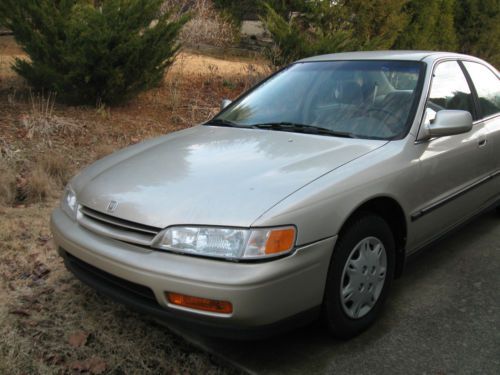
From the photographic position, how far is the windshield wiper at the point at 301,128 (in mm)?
3291

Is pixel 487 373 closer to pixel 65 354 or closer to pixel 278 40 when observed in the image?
pixel 65 354

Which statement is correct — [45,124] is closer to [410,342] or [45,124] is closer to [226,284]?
[226,284]

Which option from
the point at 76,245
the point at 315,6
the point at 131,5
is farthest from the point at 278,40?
the point at 76,245

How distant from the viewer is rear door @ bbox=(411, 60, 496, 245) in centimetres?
326

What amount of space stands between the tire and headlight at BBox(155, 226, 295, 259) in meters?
0.36

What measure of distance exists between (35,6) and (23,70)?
825mm

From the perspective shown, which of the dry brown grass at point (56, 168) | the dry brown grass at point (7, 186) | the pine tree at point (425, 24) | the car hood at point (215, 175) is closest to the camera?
the car hood at point (215, 175)

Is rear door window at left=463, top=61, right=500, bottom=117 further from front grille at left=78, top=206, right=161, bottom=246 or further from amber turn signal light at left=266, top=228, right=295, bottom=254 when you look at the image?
front grille at left=78, top=206, right=161, bottom=246

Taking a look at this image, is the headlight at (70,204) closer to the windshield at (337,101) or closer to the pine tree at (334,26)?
the windshield at (337,101)

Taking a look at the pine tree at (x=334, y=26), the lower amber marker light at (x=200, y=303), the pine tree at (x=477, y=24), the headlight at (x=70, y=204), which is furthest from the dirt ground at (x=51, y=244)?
the pine tree at (x=477, y=24)

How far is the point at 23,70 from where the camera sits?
673 centimetres

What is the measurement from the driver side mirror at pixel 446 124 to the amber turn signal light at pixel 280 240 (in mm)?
1357

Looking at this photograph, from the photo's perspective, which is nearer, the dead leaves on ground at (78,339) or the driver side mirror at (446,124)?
the dead leaves on ground at (78,339)

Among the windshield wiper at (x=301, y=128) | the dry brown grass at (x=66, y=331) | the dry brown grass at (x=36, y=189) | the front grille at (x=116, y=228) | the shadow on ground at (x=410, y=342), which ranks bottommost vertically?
the dry brown grass at (x=36, y=189)
